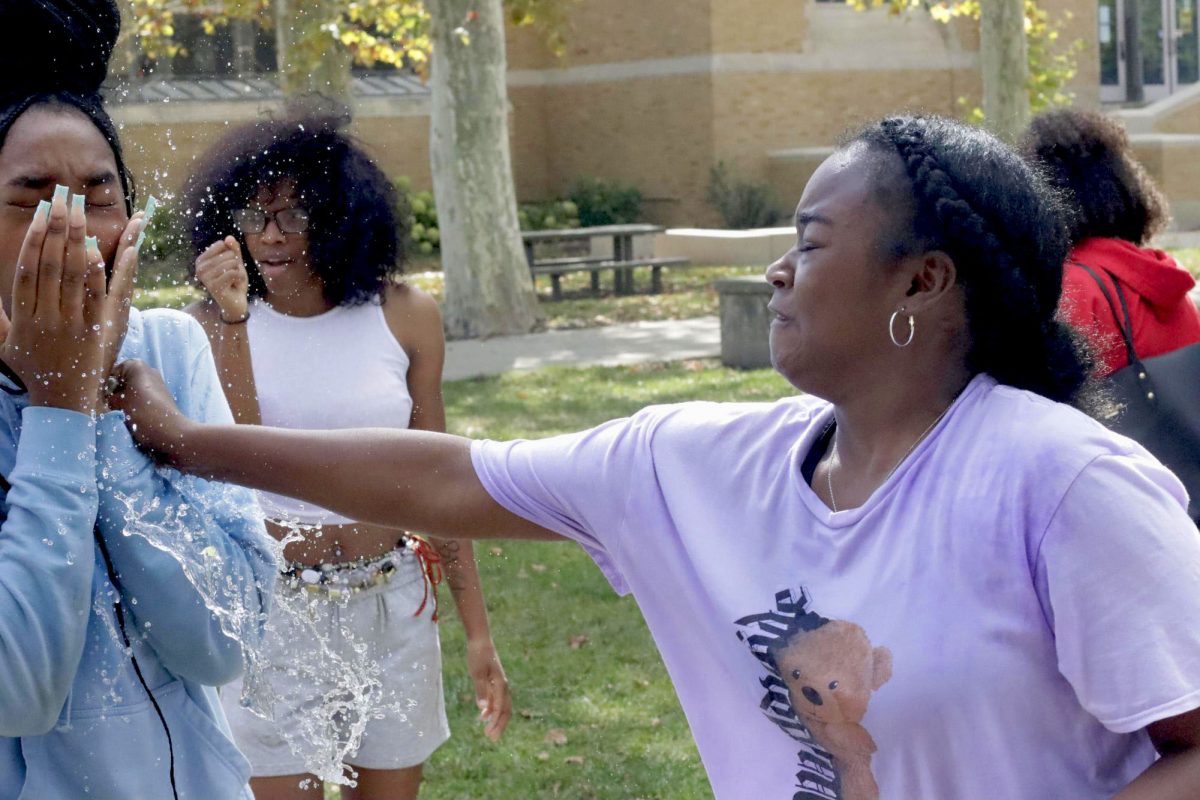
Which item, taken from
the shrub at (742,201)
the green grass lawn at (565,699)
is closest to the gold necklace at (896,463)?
the green grass lawn at (565,699)

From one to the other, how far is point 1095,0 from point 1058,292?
3068cm

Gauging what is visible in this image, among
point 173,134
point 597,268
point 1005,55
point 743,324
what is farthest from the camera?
point 597,268

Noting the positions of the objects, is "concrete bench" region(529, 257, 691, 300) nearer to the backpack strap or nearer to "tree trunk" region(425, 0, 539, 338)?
"tree trunk" region(425, 0, 539, 338)

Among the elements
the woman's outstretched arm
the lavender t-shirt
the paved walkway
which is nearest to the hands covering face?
the woman's outstretched arm

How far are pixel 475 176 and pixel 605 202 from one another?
11.5 m

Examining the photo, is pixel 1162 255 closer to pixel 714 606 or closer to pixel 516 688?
pixel 714 606

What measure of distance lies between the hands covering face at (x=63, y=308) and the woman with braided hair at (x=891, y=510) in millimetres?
207

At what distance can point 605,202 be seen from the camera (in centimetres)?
2609

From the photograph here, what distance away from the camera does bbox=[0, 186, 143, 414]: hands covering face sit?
75.6 inches

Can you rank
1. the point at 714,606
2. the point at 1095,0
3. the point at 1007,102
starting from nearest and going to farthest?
the point at 714,606, the point at 1007,102, the point at 1095,0

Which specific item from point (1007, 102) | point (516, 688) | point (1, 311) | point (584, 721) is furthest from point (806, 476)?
point (1007, 102)

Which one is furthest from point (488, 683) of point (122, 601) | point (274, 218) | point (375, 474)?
point (122, 601)

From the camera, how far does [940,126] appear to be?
2.23 metres

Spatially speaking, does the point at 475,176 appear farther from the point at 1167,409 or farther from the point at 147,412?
the point at 147,412
